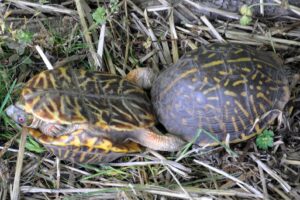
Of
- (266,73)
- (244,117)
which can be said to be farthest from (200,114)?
(266,73)

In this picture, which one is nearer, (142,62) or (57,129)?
(57,129)

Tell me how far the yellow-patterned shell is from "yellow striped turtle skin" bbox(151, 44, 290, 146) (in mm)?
186

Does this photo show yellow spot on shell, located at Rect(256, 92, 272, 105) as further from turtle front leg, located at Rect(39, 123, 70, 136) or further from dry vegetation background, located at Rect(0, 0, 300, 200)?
turtle front leg, located at Rect(39, 123, 70, 136)

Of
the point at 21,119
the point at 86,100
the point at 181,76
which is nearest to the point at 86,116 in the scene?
the point at 86,100

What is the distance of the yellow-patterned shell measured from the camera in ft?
8.19

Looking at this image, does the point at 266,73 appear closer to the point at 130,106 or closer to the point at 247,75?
the point at 247,75

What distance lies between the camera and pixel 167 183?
105 inches

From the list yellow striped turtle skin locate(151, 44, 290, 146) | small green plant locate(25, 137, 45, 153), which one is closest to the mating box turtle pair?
yellow striped turtle skin locate(151, 44, 290, 146)

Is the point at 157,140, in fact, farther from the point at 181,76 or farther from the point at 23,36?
the point at 23,36

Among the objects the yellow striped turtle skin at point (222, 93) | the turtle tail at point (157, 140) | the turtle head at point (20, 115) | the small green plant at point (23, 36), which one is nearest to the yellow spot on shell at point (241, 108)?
the yellow striped turtle skin at point (222, 93)

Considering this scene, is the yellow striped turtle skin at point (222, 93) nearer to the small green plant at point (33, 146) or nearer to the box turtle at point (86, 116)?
the box turtle at point (86, 116)

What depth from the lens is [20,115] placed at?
2605mm

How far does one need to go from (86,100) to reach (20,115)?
14.9 inches

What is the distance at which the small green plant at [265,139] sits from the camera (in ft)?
8.73
